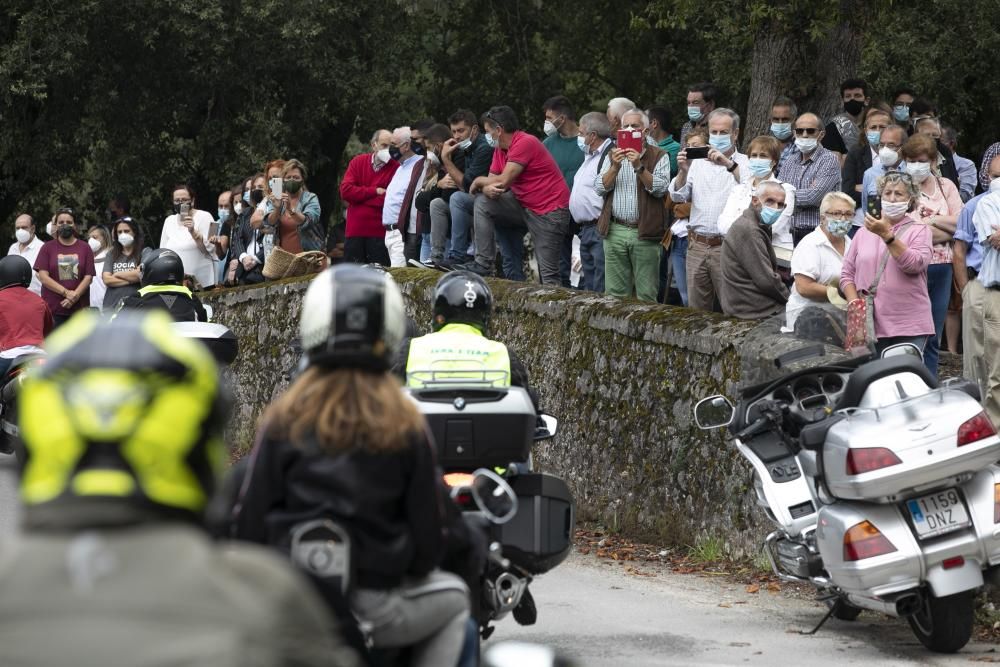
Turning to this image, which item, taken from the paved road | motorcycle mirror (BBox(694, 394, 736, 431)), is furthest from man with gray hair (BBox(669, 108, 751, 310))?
motorcycle mirror (BBox(694, 394, 736, 431))

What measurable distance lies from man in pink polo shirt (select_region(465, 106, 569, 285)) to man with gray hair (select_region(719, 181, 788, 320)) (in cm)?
370

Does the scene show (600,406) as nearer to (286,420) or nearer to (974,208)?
(974,208)

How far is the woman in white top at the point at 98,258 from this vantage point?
20.9 metres

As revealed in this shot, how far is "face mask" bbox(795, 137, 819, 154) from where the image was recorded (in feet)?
41.3

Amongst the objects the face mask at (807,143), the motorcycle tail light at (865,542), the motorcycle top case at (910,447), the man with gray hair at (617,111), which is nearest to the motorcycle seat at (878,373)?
the motorcycle top case at (910,447)

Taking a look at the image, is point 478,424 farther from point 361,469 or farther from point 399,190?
point 399,190

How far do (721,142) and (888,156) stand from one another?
118cm

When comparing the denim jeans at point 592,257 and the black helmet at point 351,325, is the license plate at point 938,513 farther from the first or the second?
the denim jeans at point 592,257

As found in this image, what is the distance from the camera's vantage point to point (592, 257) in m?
14.6

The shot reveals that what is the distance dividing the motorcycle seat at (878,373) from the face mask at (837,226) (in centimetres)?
272

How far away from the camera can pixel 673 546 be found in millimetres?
11344

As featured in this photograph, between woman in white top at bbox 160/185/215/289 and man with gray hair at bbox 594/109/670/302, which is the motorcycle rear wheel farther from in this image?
woman in white top at bbox 160/185/215/289

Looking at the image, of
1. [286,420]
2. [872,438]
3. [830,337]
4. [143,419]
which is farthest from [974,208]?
[143,419]

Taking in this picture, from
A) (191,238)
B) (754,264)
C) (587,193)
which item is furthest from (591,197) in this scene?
(191,238)
